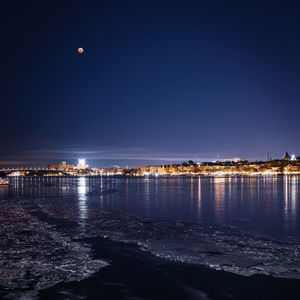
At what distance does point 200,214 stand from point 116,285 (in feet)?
58.7

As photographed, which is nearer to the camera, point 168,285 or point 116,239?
point 168,285

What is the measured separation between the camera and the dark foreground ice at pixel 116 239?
1146 cm

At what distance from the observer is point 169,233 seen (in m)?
19.0

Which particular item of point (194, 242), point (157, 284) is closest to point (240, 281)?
point (157, 284)

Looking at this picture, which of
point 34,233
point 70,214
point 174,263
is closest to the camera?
point 174,263

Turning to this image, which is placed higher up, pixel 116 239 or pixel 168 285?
pixel 168 285

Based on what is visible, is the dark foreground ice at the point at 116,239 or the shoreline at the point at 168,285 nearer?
the shoreline at the point at 168,285

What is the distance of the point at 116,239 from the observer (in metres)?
17.4

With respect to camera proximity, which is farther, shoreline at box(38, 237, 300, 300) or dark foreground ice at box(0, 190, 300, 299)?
dark foreground ice at box(0, 190, 300, 299)

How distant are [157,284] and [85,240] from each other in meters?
6.93

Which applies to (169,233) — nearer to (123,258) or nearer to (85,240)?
(85,240)

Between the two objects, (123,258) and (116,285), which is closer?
(116,285)

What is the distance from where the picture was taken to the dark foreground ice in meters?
11.5

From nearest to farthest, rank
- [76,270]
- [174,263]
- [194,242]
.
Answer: [76,270]
[174,263]
[194,242]
